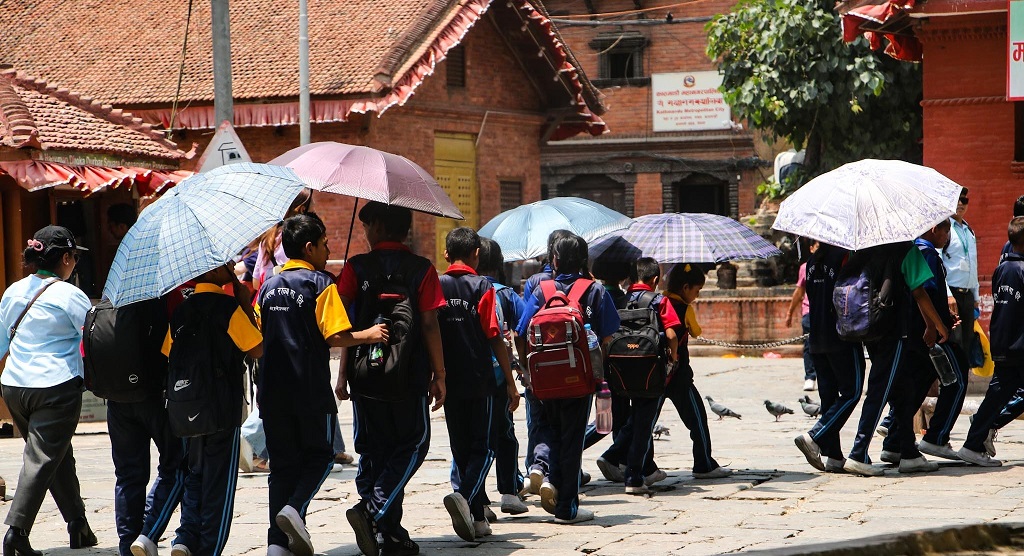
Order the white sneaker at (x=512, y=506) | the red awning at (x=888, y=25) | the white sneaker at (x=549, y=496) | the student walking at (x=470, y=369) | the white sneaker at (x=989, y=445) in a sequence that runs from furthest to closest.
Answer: the red awning at (x=888, y=25) < the white sneaker at (x=989, y=445) < the white sneaker at (x=512, y=506) < the white sneaker at (x=549, y=496) < the student walking at (x=470, y=369)

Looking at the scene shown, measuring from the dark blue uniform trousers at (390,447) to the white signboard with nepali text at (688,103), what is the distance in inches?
1125

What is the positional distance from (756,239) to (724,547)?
119 inches

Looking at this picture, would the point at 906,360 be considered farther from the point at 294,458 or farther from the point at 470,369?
the point at 294,458

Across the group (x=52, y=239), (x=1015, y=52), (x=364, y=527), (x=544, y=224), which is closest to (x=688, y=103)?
(x=1015, y=52)

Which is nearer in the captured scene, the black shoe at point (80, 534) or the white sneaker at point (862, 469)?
the black shoe at point (80, 534)

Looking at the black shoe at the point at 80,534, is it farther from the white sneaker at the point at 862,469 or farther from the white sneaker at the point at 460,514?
the white sneaker at the point at 862,469

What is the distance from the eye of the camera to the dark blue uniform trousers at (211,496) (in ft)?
20.9

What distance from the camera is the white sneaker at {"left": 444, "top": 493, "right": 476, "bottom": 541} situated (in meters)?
7.00

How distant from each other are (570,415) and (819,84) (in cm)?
1592

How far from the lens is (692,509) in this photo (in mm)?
7961

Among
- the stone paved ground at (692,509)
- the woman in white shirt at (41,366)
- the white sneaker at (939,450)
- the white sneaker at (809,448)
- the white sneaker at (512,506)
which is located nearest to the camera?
the woman in white shirt at (41,366)

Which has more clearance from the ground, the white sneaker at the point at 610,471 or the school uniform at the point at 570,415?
the school uniform at the point at 570,415

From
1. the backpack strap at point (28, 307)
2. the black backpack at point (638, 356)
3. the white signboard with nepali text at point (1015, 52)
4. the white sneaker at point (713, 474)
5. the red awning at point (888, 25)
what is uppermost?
the red awning at point (888, 25)

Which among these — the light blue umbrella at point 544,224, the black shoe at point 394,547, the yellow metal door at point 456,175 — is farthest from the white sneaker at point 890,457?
the yellow metal door at point 456,175
